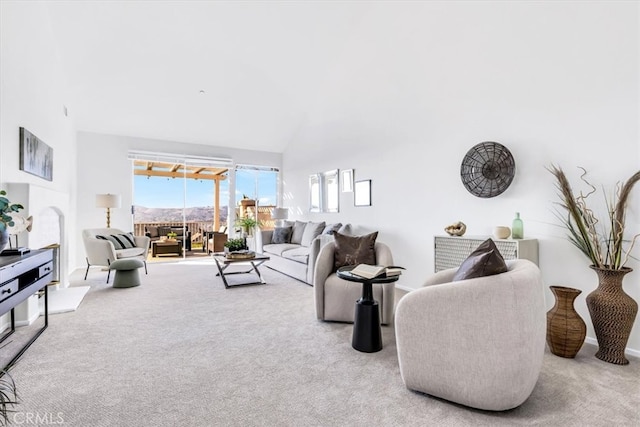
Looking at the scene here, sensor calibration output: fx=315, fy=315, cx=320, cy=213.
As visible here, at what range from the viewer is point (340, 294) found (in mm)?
3090

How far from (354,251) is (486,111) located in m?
2.10

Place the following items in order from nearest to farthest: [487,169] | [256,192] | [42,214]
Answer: [487,169] → [42,214] → [256,192]

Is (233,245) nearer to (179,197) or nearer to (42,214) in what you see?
(42,214)

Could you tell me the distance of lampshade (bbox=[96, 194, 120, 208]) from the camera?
5.59 metres

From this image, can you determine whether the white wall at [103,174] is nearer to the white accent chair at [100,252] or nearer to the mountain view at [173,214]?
the mountain view at [173,214]

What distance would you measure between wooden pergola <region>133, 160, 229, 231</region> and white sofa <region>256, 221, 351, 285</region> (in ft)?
8.33

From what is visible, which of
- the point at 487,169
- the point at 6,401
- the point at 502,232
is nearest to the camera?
the point at 6,401

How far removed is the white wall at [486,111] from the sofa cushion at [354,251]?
1205mm

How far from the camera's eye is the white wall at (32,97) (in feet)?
9.36

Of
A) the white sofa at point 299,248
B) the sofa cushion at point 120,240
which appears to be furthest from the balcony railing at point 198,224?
the sofa cushion at point 120,240

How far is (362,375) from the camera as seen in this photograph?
211cm

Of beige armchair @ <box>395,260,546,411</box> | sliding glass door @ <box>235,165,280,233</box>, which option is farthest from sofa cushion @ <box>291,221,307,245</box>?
beige armchair @ <box>395,260,546,411</box>

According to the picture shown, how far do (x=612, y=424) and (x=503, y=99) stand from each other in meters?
2.81

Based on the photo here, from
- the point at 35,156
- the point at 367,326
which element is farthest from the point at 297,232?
the point at 35,156
